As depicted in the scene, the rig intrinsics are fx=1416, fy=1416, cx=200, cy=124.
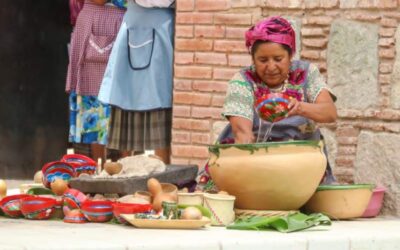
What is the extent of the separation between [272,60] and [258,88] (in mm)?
217

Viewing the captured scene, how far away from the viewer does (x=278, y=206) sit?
7691 mm

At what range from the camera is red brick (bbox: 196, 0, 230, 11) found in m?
9.34

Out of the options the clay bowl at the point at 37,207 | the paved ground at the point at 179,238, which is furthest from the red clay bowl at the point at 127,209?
the clay bowl at the point at 37,207

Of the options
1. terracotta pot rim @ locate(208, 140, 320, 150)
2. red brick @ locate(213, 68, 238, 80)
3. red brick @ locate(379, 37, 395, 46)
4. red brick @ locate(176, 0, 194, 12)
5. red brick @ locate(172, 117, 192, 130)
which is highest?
red brick @ locate(176, 0, 194, 12)

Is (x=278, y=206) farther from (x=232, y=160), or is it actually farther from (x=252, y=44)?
(x=252, y=44)

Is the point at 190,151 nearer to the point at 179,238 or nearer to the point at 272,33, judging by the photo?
the point at 272,33

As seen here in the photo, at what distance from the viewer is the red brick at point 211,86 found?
9.35 m

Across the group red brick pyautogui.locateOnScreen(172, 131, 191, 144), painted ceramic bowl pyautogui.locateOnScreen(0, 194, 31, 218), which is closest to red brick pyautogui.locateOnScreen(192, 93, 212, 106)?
red brick pyautogui.locateOnScreen(172, 131, 191, 144)

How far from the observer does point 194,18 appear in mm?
9461

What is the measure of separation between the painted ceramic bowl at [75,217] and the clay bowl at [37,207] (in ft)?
0.47

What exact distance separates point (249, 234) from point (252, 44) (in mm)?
1480

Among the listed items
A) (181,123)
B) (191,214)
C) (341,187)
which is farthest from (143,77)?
(191,214)

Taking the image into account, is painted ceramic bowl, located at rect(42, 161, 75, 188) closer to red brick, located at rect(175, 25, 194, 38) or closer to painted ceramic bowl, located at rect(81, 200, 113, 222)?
painted ceramic bowl, located at rect(81, 200, 113, 222)

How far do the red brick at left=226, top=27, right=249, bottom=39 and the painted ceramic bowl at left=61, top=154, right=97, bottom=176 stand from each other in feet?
4.65
